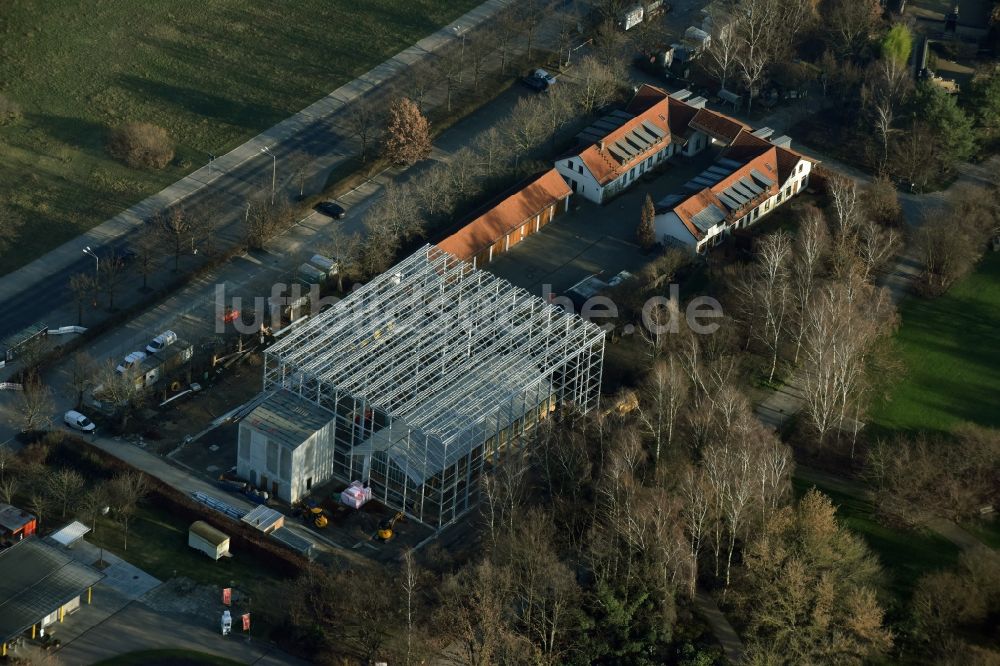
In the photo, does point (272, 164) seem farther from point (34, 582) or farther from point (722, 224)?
point (34, 582)

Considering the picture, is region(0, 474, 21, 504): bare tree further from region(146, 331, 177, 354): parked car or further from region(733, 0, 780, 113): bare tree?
region(733, 0, 780, 113): bare tree

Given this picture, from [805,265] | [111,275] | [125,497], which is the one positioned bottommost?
[125,497]

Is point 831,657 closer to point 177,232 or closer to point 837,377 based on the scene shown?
point 837,377

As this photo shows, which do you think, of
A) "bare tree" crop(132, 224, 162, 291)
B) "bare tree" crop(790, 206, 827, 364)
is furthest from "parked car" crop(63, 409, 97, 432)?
"bare tree" crop(790, 206, 827, 364)

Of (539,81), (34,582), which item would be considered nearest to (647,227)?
(539,81)

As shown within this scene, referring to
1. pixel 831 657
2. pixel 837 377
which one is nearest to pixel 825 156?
pixel 837 377

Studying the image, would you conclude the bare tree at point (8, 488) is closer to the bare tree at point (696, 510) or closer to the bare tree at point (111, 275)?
the bare tree at point (111, 275)

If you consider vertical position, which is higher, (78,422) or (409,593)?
(409,593)

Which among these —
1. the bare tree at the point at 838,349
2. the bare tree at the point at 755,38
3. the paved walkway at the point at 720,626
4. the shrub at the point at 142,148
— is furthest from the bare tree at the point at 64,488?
the bare tree at the point at 755,38
